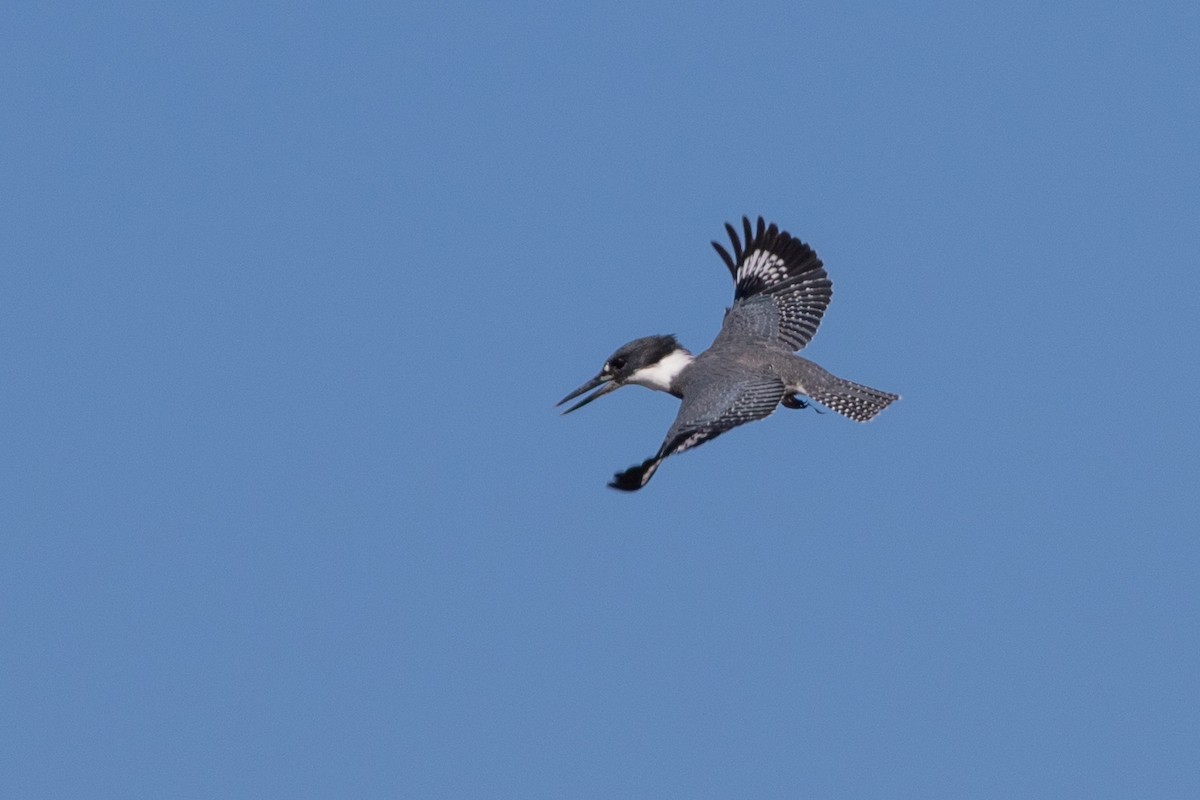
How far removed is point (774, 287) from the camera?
928 inches

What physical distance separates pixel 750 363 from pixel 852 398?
1269mm

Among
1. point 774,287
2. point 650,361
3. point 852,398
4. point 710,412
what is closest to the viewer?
point 710,412

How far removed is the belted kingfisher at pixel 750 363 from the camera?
18.6 metres

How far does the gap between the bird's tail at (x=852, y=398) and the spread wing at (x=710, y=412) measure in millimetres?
652

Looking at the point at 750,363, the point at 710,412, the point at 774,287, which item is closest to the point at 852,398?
the point at 750,363

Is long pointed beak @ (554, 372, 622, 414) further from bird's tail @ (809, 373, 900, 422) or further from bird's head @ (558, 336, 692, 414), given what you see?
bird's tail @ (809, 373, 900, 422)

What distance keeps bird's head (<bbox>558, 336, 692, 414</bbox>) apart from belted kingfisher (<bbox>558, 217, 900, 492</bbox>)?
0.04 feet

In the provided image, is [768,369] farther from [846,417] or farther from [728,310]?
[728,310]

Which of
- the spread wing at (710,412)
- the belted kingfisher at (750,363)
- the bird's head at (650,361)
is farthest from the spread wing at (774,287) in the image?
the spread wing at (710,412)

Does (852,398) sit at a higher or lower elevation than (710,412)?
higher

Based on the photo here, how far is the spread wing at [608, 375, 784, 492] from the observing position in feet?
55.1

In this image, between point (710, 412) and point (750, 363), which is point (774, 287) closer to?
point (750, 363)

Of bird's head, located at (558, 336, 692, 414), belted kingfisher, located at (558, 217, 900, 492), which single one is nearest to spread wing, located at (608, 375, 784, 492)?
belted kingfisher, located at (558, 217, 900, 492)

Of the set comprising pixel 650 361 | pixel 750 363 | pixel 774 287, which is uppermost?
pixel 774 287
